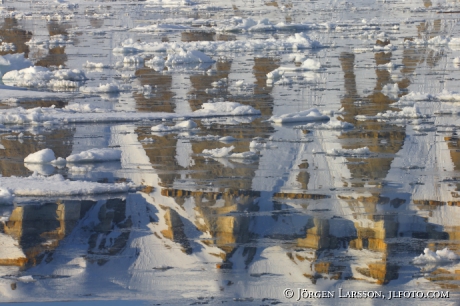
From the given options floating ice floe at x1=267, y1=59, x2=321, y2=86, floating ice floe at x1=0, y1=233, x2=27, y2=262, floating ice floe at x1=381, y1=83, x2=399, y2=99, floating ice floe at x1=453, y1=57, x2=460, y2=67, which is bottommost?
floating ice floe at x1=0, y1=233, x2=27, y2=262

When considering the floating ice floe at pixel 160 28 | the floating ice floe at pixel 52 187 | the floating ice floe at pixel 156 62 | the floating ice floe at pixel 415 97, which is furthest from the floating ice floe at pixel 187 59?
the floating ice floe at pixel 52 187

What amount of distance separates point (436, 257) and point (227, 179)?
9.43 feet

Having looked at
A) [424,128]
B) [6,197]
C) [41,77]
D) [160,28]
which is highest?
[160,28]

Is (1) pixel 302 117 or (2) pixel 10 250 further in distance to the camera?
(1) pixel 302 117

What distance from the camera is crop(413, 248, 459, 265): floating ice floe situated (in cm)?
589

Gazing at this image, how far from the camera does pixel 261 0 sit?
46.8m

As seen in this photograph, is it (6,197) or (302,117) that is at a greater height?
(302,117)

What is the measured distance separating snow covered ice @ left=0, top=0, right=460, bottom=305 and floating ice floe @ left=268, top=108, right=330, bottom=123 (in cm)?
3

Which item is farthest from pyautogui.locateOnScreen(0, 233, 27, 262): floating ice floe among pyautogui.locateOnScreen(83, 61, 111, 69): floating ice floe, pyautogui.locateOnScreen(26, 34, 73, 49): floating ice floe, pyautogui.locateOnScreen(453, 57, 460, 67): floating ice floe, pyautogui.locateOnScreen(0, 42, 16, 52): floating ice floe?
pyautogui.locateOnScreen(0, 42, 16, 52): floating ice floe

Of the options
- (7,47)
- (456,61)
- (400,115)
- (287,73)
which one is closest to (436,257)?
(400,115)

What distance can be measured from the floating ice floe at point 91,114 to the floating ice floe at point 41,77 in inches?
126

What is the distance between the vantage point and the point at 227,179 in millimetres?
8250

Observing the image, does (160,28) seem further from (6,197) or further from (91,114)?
(6,197)

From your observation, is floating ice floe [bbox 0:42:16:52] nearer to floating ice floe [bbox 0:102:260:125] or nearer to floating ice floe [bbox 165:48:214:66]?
floating ice floe [bbox 165:48:214:66]
